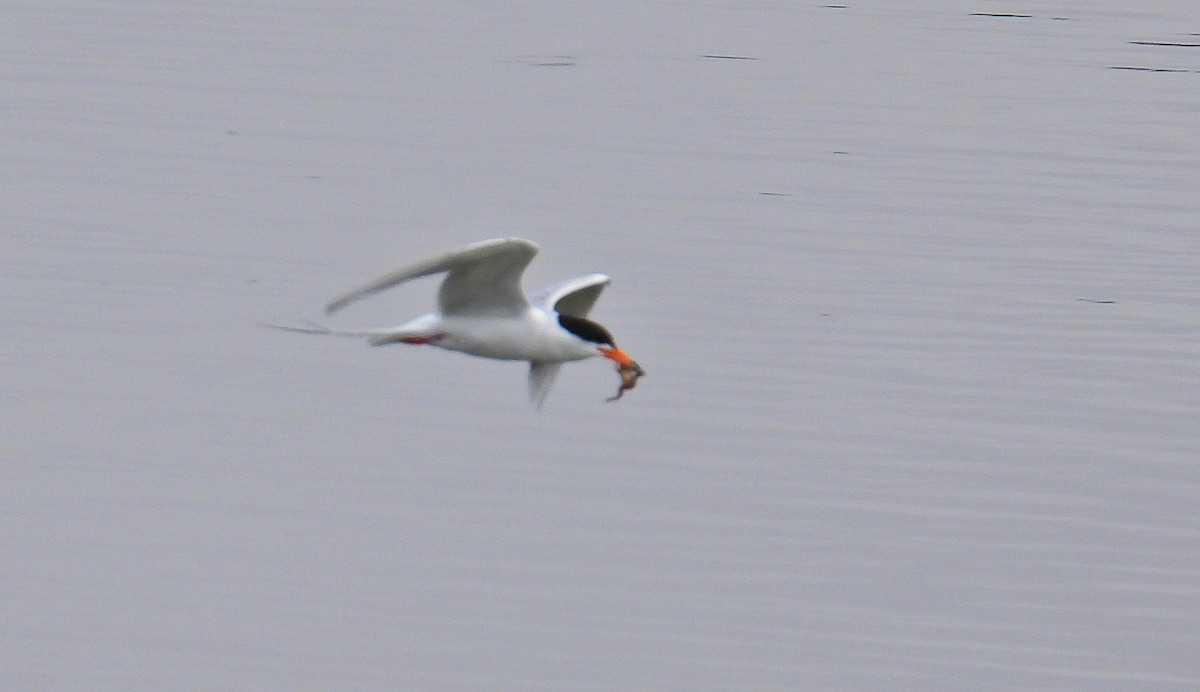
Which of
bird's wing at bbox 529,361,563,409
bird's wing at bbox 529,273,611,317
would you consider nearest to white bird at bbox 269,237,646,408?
bird's wing at bbox 529,273,611,317

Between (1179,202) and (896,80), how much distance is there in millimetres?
5353

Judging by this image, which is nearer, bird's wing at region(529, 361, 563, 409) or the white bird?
the white bird

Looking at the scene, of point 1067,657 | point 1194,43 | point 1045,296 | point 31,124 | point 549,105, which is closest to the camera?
point 1067,657

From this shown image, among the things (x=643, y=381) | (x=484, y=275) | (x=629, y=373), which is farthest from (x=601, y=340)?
(x=643, y=381)

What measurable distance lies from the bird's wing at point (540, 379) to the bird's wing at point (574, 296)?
25 centimetres

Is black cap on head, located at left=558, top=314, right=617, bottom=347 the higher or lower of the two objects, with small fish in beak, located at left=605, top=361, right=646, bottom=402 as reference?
higher

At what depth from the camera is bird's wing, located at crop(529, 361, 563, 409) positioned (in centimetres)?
1045

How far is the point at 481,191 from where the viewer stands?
1755 cm

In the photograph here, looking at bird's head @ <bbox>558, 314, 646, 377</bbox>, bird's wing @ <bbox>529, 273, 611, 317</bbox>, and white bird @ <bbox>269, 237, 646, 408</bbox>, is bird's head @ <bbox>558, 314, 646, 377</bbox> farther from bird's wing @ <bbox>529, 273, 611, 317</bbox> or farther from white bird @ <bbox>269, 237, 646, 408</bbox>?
bird's wing @ <bbox>529, 273, 611, 317</bbox>

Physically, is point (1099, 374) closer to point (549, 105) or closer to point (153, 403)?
point (153, 403)

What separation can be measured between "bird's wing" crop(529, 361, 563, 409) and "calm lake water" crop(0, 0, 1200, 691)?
648 millimetres

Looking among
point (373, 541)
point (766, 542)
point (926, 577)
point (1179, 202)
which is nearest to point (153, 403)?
point (373, 541)

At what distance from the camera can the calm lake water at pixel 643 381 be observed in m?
9.86

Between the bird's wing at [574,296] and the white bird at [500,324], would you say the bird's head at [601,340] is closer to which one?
the white bird at [500,324]
